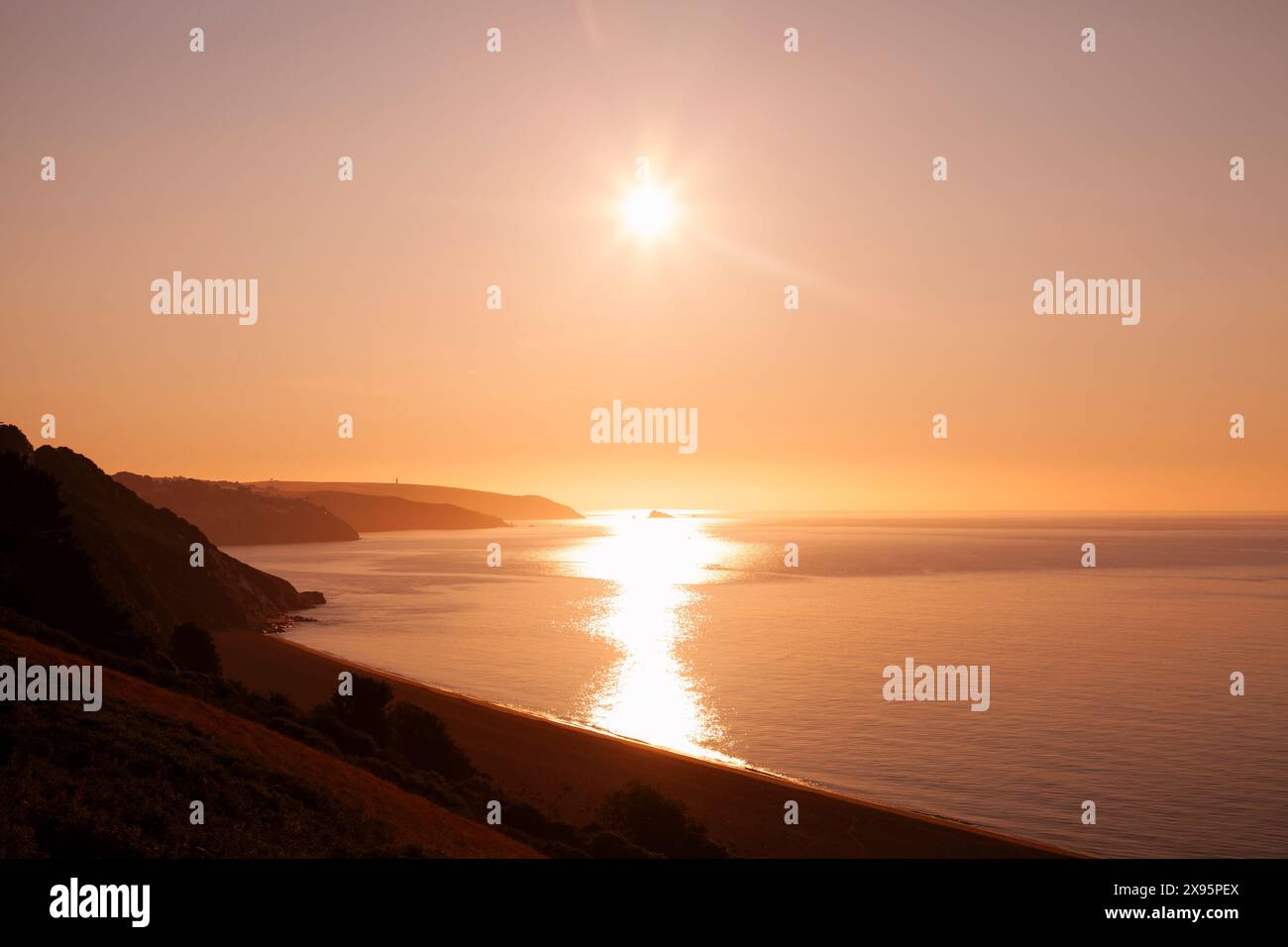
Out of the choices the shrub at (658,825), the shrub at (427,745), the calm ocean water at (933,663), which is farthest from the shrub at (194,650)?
the shrub at (658,825)

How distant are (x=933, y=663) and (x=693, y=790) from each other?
1472 inches

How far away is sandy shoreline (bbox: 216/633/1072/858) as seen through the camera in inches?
1103

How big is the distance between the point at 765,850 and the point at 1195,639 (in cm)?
6367

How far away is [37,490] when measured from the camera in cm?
3853

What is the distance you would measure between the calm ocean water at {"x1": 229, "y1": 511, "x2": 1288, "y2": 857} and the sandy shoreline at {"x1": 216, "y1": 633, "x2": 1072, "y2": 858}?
2.78 m

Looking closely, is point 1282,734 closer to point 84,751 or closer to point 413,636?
point 84,751

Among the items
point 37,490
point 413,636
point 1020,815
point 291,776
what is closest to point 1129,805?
point 1020,815

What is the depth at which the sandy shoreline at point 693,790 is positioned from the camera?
91.9 feet

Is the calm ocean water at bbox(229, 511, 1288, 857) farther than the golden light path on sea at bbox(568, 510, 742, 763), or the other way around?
the golden light path on sea at bbox(568, 510, 742, 763)

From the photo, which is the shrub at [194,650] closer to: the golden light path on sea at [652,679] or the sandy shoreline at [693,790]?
the sandy shoreline at [693,790]

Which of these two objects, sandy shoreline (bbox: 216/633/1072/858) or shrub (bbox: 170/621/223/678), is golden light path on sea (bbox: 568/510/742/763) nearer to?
sandy shoreline (bbox: 216/633/1072/858)

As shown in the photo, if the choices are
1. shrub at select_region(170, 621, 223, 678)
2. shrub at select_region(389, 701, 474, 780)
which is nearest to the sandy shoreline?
shrub at select_region(389, 701, 474, 780)

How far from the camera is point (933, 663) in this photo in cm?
6444
